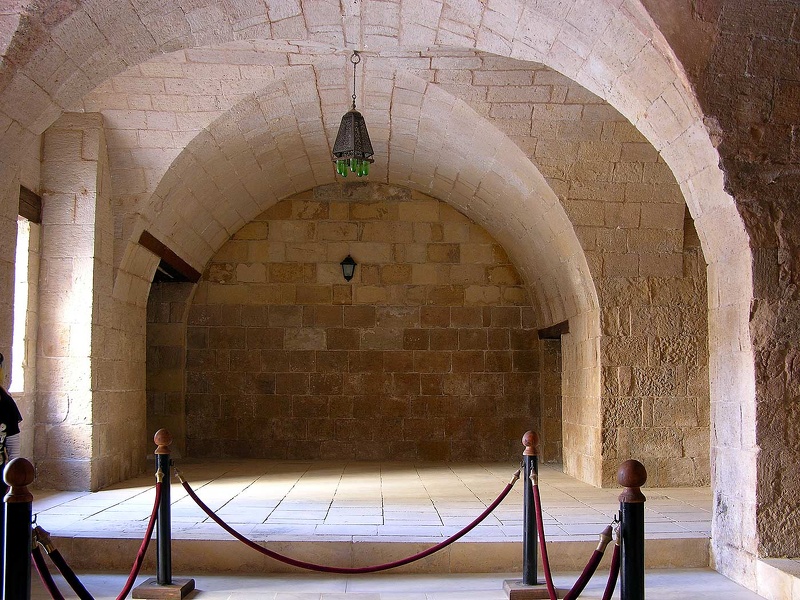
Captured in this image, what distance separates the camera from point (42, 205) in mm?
6242

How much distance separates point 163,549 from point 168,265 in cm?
440

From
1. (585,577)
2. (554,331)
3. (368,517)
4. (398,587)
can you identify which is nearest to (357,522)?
(368,517)

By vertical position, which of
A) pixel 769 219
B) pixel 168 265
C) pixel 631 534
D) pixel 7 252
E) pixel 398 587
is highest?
pixel 168 265

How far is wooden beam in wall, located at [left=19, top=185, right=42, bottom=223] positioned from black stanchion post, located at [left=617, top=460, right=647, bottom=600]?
15.5 ft

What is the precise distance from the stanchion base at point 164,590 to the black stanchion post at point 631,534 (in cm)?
204

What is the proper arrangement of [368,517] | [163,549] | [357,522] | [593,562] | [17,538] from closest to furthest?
[17,538], [593,562], [163,549], [357,522], [368,517]

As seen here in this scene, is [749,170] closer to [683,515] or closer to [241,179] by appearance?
[683,515]

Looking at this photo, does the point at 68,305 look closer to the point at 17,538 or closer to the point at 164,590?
the point at 164,590

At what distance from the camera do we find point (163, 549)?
13.0ft

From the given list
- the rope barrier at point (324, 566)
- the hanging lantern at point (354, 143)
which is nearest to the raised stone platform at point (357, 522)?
the rope barrier at point (324, 566)

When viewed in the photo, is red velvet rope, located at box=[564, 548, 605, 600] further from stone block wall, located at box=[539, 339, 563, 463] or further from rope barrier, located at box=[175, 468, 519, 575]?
stone block wall, located at box=[539, 339, 563, 463]

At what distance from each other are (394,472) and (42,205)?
382 centimetres

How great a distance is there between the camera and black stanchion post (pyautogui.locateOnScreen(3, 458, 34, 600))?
262 cm

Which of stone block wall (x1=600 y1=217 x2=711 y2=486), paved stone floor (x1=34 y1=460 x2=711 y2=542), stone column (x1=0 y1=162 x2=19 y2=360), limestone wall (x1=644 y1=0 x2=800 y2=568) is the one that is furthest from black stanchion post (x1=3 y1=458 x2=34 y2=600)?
stone block wall (x1=600 y1=217 x2=711 y2=486)
